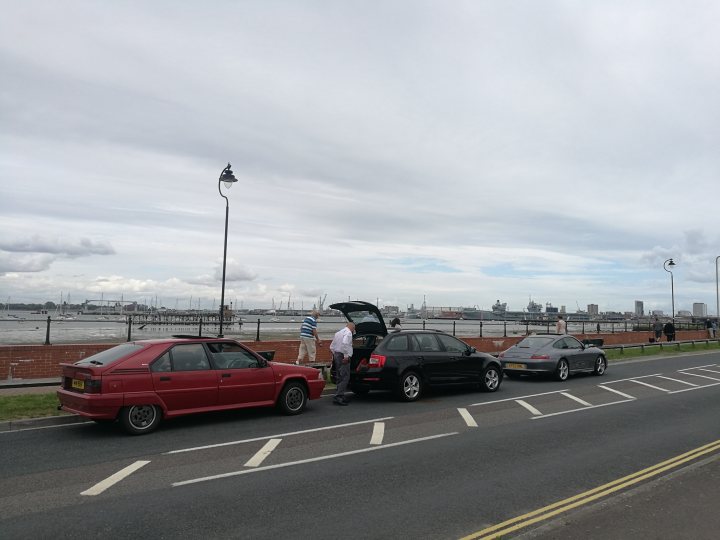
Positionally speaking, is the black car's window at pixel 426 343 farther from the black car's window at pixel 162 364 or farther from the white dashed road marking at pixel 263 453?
the black car's window at pixel 162 364

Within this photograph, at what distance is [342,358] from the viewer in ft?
38.0

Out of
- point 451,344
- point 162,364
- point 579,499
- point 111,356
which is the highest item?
point 451,344

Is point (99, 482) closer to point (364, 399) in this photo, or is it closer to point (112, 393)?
point (112, 393)

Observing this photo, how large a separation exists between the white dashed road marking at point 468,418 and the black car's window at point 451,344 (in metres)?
2.35

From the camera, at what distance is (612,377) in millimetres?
16719

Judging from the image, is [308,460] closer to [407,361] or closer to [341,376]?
[341,376]

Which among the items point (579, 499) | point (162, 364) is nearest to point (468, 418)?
point (579, 499)

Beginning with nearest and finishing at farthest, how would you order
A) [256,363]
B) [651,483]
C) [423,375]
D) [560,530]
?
[560,530], [651,483], [256,363], [423,375]

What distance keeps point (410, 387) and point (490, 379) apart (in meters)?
2.60

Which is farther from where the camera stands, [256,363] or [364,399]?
[364,399]

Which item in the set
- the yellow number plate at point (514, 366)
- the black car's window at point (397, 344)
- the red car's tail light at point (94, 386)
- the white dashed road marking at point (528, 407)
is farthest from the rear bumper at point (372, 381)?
the yellow number plate at point (514, 366)

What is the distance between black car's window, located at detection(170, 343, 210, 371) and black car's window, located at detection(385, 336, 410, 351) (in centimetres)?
432

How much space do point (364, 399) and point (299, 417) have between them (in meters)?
2.67

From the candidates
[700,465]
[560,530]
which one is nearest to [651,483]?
[700,465]
